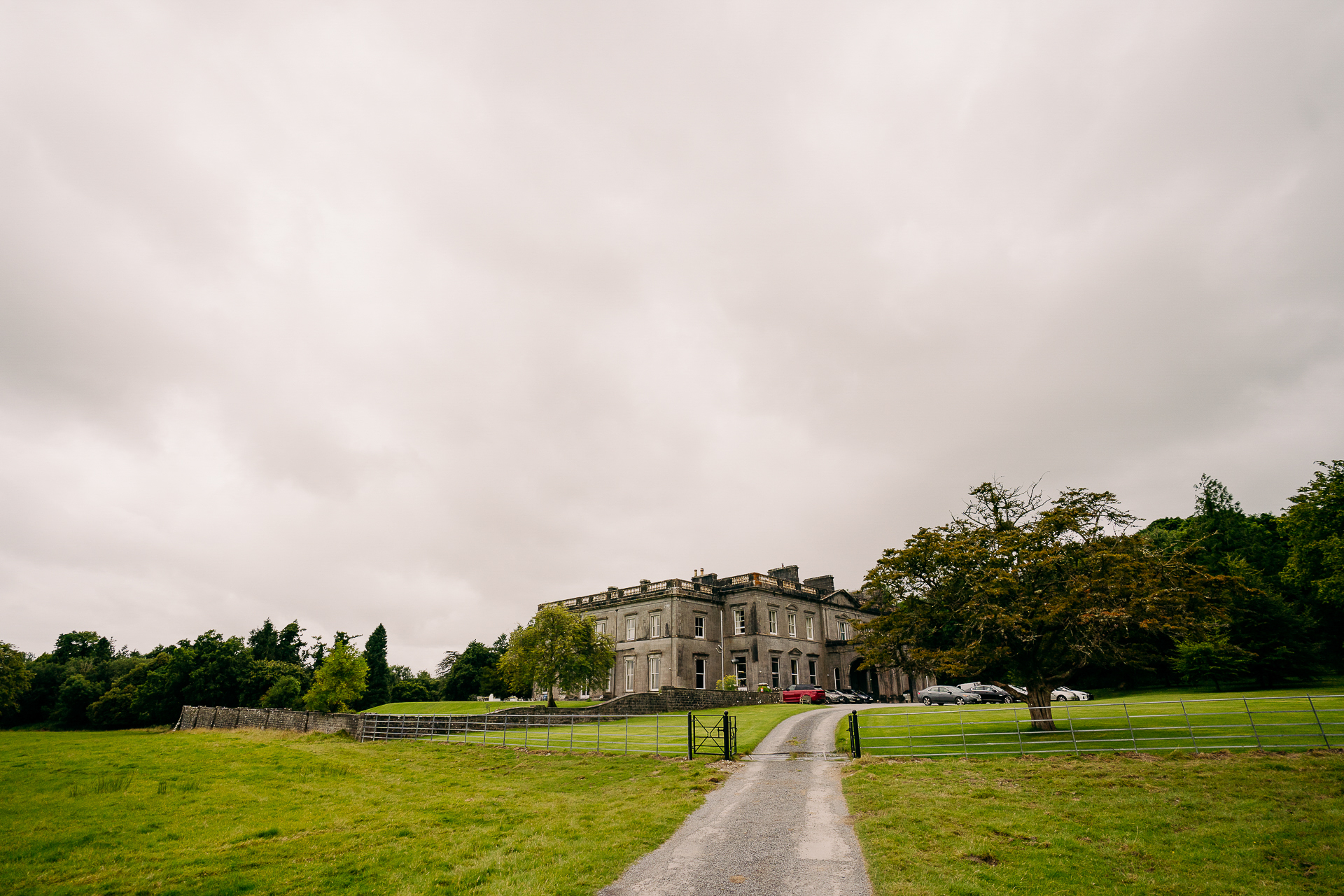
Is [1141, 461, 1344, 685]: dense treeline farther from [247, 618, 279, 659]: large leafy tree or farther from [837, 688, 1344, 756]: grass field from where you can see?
[247, 618, 279, 659]: large leafy tree

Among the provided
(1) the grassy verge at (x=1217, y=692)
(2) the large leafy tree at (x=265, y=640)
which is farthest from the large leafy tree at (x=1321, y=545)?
(2) the large leafy tree at (x=265, y=640)

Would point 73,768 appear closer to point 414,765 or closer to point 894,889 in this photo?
point 414,765

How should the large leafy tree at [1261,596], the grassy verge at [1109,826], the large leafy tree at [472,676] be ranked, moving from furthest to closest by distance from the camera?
the large leafy tree at [472,676], the large leafy tree at [1261,596], the grassy verge at [1109,826]

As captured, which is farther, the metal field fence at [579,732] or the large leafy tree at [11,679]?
the large leafy tree at [11,679]

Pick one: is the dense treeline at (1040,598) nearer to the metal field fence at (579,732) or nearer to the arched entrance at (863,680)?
the metal field fence at (579,732)

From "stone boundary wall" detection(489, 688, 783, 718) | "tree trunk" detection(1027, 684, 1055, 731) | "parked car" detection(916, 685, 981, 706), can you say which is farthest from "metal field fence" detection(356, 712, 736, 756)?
"parked car" detection(916, 685, 981, 706)

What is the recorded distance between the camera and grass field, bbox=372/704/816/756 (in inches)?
1040

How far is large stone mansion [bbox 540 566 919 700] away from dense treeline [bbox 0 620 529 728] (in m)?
12.7

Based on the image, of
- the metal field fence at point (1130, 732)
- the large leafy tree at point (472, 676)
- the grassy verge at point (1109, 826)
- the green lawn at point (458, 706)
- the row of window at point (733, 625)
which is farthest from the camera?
the large leafy tree at point (472, 676)

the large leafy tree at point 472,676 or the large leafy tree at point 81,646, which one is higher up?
the large leafy tree at point 81,646

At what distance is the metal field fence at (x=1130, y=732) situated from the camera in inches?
743

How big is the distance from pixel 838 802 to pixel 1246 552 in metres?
58.8

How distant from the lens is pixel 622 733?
31125 mm

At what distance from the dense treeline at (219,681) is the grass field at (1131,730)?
4113 centimetres
